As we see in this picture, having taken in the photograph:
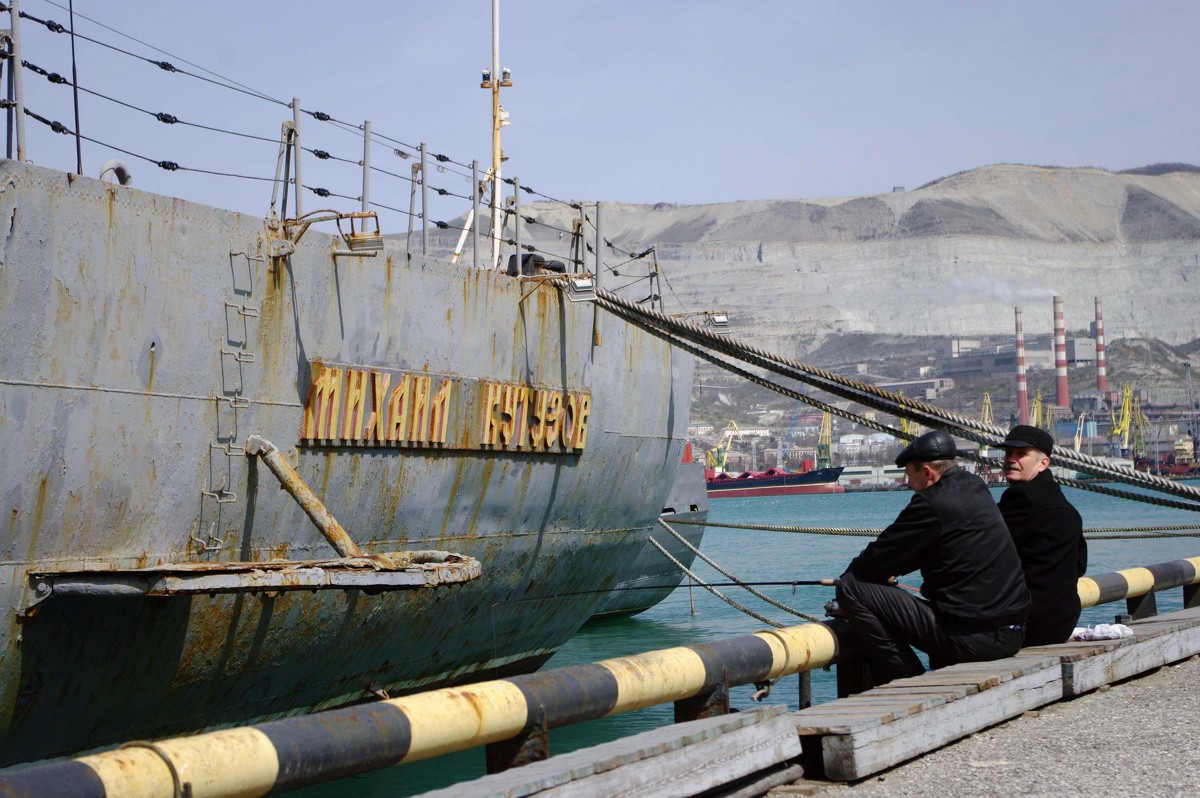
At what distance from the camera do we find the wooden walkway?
4496 millimetres

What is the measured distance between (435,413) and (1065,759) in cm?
623

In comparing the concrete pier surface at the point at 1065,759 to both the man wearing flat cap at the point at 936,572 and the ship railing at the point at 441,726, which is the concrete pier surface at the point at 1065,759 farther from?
the ship railing at the point at 441,726

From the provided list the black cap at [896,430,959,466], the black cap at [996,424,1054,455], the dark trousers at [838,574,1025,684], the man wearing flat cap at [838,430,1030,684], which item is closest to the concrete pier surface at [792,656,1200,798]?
the dark trousers at [838,574,1025,684]

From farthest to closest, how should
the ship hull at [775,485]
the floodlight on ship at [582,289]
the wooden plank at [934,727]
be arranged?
the ship hull at [775,485], the floodlight on ship at [582,289], the wooden plank at [934,727]

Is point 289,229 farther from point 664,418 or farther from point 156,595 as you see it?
point 664,418

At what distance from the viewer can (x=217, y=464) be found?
8836 mm

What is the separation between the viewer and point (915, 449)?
658cm

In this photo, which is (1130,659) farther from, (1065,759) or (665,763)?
(665,763)

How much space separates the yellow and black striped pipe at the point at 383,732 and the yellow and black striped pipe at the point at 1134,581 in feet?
12.1

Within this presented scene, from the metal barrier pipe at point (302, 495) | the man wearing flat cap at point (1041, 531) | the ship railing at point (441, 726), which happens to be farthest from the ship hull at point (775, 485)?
the ship railing at point (441, 726)

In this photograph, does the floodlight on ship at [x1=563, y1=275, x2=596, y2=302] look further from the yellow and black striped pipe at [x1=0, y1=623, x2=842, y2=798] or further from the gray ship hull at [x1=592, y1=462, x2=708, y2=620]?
the gray ship hull at [x1=592, y1=462, x2=708, y2=620]

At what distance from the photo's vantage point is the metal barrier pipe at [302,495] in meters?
8.72

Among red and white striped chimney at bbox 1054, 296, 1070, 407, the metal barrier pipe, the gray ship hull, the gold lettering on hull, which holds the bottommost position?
the gray ship hull

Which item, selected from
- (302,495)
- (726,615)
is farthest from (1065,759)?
(726,615)
